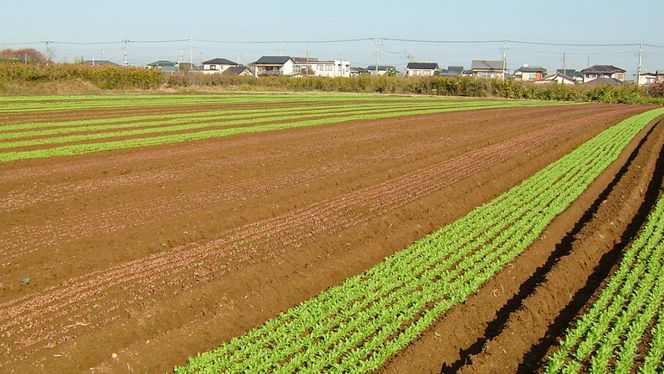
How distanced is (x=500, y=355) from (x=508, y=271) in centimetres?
288

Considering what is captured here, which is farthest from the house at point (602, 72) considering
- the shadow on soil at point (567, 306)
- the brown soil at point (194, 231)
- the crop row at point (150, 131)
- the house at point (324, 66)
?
the shadow on soil at point (567, 306)

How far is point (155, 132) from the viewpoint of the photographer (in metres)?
26.8

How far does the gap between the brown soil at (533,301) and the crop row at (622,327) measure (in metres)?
0.24

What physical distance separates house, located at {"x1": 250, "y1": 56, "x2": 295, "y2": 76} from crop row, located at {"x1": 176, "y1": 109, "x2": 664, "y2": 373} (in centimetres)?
12669

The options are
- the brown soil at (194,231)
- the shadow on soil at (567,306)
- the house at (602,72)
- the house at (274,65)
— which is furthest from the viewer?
the house at (602,72)

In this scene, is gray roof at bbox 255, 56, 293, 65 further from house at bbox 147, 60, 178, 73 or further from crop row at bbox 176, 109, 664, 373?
crop row at bbox 176, 109, 664, 373

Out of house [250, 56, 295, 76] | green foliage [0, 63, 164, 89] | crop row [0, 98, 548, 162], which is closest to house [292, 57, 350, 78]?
house [250, 56, 295, 76]

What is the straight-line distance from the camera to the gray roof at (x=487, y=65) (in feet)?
501

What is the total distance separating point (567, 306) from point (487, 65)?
154m

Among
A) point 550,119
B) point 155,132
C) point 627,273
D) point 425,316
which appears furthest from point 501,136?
point 425,316

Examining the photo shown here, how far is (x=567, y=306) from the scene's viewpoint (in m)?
8.52

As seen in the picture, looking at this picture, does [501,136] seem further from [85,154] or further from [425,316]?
[425,316]

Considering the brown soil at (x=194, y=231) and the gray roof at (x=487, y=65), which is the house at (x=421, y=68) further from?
the brown soil at (x=194, y=231)

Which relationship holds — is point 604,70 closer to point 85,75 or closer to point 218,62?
point 218,62
